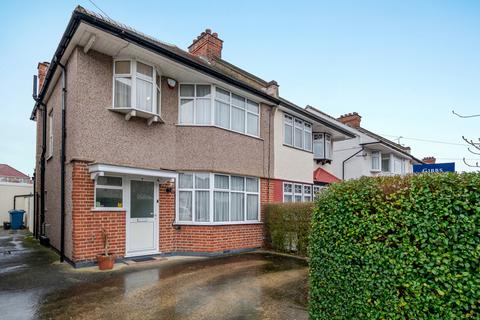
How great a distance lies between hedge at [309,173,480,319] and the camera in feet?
8.28

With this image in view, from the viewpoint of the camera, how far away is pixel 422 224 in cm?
272

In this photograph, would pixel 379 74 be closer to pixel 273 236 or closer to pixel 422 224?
pixel 273 236

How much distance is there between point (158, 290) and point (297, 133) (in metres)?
9.38

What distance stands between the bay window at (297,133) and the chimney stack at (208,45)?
429 centimetres

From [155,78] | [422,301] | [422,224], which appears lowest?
[422,301]

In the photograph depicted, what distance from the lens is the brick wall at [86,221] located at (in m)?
7.20

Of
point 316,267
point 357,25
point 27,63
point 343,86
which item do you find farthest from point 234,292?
point 27,63

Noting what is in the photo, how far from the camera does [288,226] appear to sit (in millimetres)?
9711

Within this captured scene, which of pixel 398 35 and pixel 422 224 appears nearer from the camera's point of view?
pixel 422 224

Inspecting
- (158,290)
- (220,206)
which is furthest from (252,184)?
(158,290)

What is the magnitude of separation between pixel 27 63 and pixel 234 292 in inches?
549

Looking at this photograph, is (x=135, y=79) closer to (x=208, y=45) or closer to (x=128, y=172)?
(x=128, y=172)

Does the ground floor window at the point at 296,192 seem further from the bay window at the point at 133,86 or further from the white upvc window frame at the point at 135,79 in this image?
the bay window at the point at 133,86

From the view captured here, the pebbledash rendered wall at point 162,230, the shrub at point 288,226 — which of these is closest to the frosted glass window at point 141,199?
the pebbledash rendered wall at point 162,230
